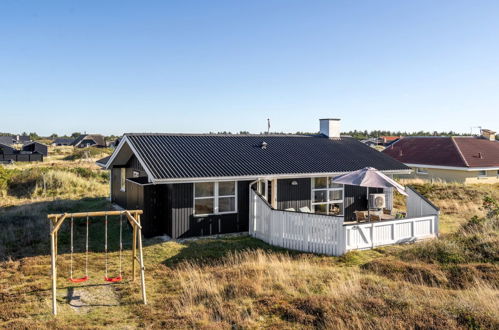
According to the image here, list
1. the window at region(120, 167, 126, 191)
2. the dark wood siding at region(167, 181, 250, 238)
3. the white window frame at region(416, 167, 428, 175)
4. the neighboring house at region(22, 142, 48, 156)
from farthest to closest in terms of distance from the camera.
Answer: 1. the neighboring house at region(22, 142, 48, 156)
2. the white window frame at region(416, 167, 428, 175)
3. the window at region(120, 167, 126, 191)
4. the dark wood siding at region(167, 181, 250, 238)

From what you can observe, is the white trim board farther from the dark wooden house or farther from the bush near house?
the bush near house

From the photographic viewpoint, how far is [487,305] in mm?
7660

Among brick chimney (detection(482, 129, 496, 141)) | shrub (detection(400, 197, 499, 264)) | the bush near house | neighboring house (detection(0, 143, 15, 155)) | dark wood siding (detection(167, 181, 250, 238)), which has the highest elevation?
brick chimney (detection(482, 129, 496, 141))

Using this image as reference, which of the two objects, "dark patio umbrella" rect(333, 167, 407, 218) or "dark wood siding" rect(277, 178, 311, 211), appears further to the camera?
"dark wood siding" rect(277, 178, 311, 211)

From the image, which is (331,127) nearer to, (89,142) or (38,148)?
(38,148)

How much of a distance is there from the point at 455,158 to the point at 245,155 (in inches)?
996

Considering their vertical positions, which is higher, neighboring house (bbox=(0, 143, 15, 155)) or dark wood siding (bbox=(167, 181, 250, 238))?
neighboring house (bbox=(0, 143, 15, 155))

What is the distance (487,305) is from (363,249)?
5519 millimetres

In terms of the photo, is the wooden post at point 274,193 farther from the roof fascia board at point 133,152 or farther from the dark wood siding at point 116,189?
the dark wood siding at point 116,189

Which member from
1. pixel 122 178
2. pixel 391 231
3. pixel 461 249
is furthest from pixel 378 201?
pixel 122 178

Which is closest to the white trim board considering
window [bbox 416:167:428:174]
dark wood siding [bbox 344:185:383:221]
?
dark wood siding [bbox 344:185:383:221]

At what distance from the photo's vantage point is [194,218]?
14594 millimetres

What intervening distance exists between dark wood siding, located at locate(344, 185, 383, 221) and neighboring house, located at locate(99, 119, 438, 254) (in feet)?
0.14

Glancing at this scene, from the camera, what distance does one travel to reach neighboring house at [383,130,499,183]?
111 ft
